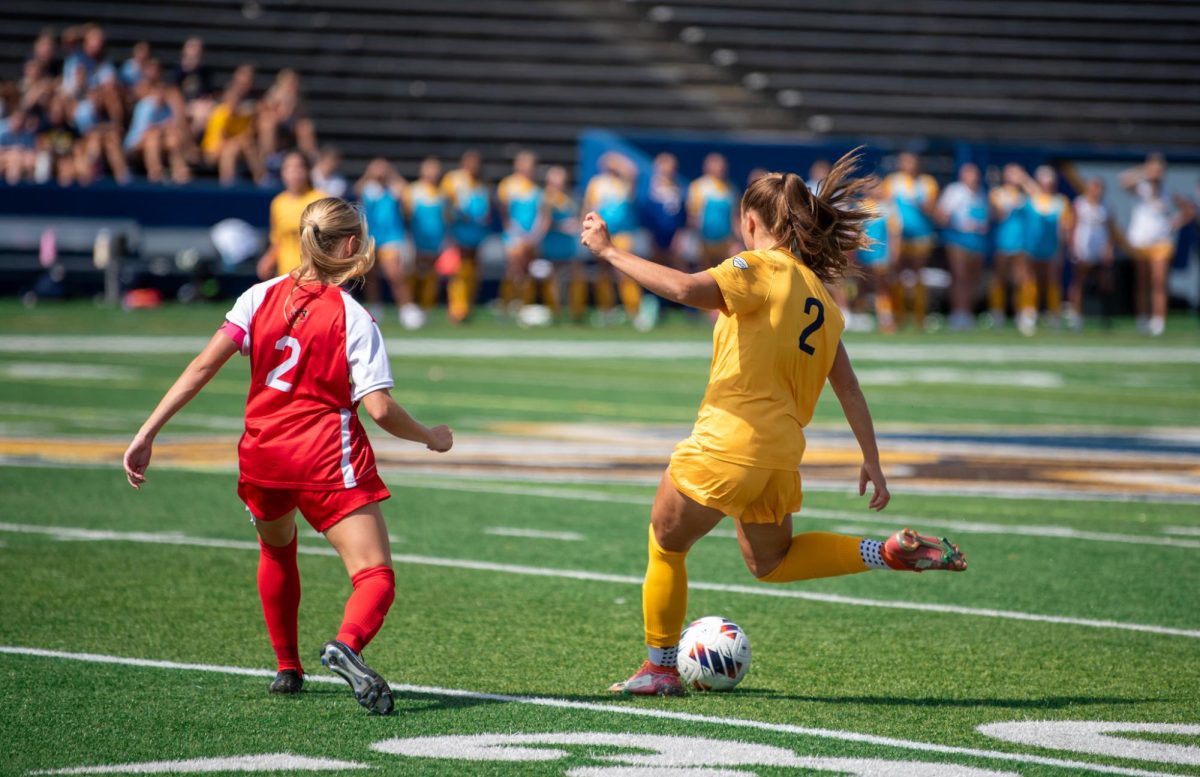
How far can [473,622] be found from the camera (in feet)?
22.3

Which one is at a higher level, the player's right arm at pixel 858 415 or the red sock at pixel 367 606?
the player's right arm at pixel 858 415

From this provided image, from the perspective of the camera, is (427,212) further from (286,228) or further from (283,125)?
(286,228)

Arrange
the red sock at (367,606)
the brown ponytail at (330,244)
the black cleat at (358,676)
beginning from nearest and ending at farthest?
the black cleat at (358,676) → the red sock at (367,606) → the brown ponytail at (330,244)

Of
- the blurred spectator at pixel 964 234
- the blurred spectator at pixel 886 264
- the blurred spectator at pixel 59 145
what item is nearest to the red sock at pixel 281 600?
the blurred spectator at pixel 886 264

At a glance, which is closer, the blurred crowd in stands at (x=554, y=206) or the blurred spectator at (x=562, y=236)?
the blurred crowd in stands at (x=554, y=206)

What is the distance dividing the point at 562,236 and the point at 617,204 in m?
0.95

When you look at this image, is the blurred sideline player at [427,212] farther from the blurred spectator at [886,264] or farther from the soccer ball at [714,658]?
the soccer ball at [714,658]

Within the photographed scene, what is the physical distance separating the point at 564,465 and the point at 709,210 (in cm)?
1520

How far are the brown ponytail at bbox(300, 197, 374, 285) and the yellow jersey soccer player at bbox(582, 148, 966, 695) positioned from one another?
2.41ft

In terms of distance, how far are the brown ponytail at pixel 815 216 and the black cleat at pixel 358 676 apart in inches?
73.4

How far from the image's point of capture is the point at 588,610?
7082 mm

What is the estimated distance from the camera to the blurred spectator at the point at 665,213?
26609 mm

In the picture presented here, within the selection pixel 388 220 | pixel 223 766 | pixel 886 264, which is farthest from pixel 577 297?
pixel 223 766

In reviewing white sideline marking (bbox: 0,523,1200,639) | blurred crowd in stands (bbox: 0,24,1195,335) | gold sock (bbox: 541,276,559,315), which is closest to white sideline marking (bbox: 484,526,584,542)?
white sideline marking (bbox: 0,523,1200,639)
